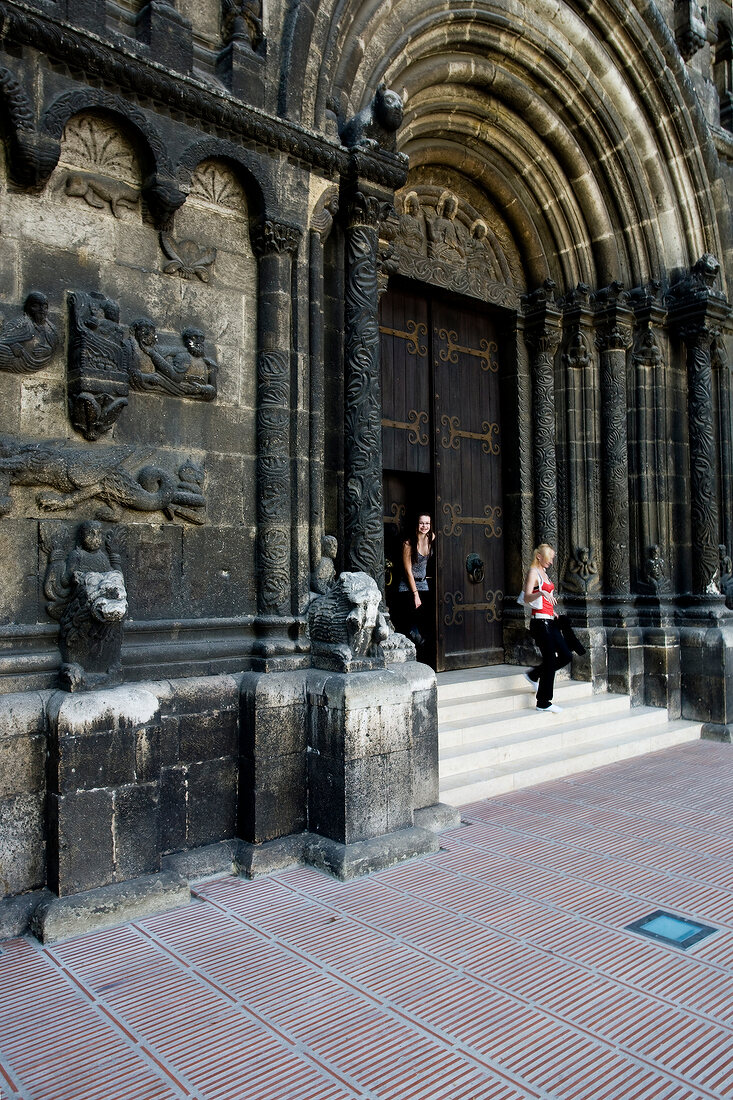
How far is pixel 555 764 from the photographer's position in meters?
5.77

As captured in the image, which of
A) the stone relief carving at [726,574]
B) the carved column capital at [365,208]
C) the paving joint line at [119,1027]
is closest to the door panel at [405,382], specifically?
the carved column capital at [365,208]

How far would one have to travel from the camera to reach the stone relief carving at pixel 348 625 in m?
4.32

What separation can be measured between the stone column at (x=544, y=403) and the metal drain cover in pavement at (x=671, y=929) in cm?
431

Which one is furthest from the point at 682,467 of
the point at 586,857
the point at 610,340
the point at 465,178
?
the point at 586,857

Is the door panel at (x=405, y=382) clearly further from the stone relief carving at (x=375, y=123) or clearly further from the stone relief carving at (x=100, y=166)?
the stone relief carving at (x=100, y=166)

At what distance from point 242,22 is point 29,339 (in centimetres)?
223

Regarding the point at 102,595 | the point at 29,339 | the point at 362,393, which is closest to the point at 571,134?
the point at 362,393

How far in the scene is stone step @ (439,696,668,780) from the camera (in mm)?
5438

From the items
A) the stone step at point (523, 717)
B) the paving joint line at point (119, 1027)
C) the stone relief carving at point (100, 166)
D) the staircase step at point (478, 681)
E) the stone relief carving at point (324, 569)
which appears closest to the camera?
the paving joint line at point (119, 1027)

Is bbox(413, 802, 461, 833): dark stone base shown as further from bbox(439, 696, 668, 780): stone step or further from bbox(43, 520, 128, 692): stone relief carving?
bbox(43, 520, 128, 692): stone relief carving

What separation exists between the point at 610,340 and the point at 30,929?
260 inches

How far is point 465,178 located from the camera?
736 cm

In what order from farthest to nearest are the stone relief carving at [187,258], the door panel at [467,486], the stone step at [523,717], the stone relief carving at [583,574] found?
the stone relief carving at [583,574], the door panel at [467,486], the stone step at [523,717], the stone relief carving at [187,258]

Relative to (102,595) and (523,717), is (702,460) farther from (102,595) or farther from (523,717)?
(102,595)
